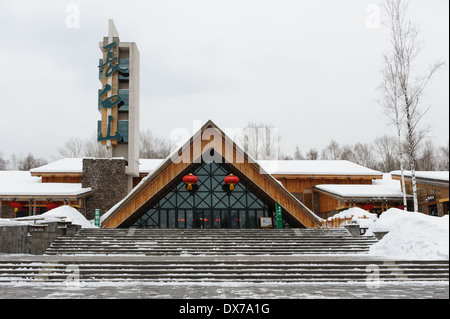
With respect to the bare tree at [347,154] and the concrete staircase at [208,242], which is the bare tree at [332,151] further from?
the concrete staircase at [208,242]

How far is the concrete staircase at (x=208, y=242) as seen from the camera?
15.4 m

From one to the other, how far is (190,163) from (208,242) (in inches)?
219

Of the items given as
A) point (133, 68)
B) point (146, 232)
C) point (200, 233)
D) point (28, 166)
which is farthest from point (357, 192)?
point (28, 166)

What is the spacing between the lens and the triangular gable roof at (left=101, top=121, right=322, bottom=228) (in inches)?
778

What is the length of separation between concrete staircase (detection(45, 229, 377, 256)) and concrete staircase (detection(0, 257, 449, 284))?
3397 millimetres

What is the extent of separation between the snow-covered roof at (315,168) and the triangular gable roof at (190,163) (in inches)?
320

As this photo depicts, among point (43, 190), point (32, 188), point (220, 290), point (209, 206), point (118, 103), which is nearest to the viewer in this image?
point (220, 290)

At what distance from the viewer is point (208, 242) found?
16.8m

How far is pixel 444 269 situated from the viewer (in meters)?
3.49

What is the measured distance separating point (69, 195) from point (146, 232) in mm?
8285

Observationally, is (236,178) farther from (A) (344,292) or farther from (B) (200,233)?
(A) (344,292)

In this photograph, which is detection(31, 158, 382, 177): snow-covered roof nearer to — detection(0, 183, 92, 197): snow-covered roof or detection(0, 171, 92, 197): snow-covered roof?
detection(0, 171, 92, 197): snow-covered roof

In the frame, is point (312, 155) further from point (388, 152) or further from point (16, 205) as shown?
point (16, 205)

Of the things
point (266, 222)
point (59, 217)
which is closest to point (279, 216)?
point (266, 222)
